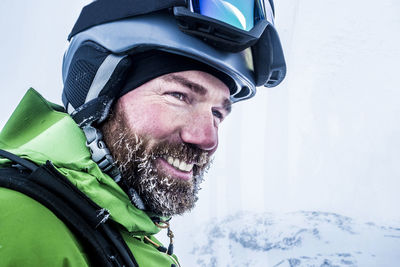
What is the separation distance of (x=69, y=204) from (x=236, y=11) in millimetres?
1071

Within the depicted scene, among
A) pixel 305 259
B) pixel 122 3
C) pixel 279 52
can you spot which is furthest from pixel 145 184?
pixel 305 259

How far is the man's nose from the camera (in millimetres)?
1163

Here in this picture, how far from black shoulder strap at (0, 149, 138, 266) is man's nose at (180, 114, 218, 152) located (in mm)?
473

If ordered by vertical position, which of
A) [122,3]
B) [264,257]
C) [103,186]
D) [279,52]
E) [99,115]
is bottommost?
[264,257]

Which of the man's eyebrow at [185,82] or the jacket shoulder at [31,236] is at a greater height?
the man's eyebrow at [185,82]

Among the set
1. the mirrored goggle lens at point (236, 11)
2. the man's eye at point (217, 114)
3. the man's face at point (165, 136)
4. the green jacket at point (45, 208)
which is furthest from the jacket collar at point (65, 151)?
the mirrored goggle lens at point (236, 11)

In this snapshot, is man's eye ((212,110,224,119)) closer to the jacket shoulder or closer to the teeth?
the teeth

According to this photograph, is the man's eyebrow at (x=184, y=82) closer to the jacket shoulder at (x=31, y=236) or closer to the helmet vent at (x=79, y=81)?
the helmet vent at (x=79, y=81)

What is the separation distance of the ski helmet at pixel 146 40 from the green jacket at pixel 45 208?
6.6 inches

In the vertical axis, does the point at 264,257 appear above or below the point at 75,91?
below

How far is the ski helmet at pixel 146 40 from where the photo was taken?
1187 millimetres

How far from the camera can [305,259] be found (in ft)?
9.86

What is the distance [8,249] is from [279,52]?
146cm

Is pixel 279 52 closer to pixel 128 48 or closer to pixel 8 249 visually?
pixel 128 48
